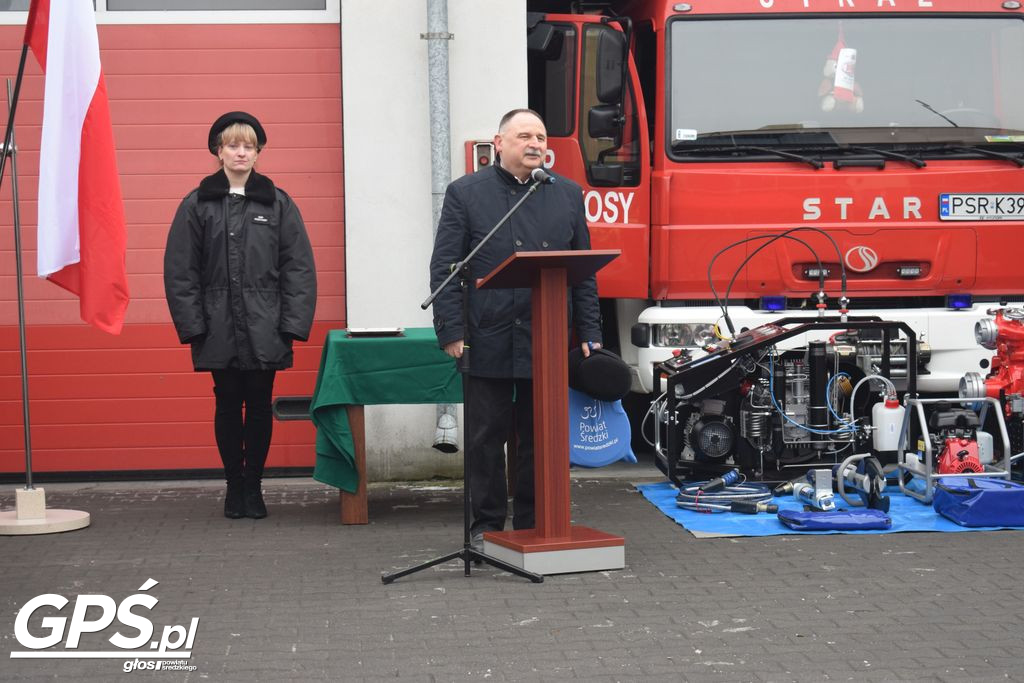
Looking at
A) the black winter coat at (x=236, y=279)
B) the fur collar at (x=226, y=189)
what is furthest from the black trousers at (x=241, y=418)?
the fur collar at (x=226, y=189)

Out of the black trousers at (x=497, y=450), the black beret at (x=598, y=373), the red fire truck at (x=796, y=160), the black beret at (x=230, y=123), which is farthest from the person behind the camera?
the red fire truck at (x=796, y=160)

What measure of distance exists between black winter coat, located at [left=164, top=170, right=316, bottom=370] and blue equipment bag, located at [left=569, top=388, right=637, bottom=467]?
60.8 inches

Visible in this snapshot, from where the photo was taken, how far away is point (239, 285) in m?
7.71

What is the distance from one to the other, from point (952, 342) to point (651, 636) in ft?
15.5

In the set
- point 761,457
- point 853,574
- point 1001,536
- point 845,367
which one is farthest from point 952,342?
point 853,574

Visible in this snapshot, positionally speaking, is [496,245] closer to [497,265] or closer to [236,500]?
[497,265]

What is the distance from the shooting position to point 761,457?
333 inches

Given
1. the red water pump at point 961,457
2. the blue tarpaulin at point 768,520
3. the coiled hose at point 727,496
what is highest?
the red water pump at point 961,457

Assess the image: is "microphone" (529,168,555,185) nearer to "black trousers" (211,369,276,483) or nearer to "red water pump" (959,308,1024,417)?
"black trousers" (211,369,276,483)

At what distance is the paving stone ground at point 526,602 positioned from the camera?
15.9 ft

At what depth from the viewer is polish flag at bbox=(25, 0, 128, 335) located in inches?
299

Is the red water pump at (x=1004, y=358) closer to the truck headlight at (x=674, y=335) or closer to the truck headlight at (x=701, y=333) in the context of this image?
the truck headlight at (x=701, y=333)

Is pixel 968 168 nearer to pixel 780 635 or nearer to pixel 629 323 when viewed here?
pixel 629 323

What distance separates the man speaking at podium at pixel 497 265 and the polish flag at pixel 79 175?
2088mm
